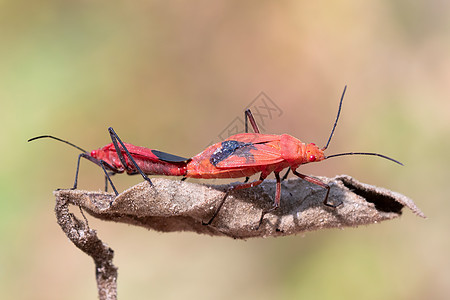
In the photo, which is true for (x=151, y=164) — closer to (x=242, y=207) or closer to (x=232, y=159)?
(x=232, y=159)

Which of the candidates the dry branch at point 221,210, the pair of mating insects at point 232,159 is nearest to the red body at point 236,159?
the pair of mating insects at point 232,159

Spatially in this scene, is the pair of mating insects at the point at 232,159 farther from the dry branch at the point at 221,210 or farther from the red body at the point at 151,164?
the dry branch at the point at 221,210

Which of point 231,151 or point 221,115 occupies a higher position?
point 221,115

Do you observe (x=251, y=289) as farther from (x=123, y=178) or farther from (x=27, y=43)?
(x=27, y=43)

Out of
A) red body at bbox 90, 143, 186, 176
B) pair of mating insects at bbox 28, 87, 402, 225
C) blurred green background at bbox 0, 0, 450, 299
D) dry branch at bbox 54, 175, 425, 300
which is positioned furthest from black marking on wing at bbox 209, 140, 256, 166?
blurred green background at bbox 0, 0, 450, 299

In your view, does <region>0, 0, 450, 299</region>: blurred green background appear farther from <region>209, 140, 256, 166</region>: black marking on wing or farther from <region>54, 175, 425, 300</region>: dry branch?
<region>54, 175, 425, 300</region>: dry branch

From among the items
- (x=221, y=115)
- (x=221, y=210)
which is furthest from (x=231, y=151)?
(x=221, y=115)

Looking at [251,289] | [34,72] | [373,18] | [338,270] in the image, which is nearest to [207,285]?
[251,289]
